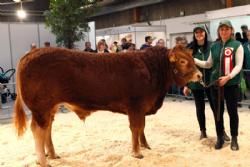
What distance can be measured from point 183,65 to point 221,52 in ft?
1.54

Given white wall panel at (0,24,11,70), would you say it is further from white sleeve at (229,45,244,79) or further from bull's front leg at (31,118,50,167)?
white sleeve at (229,45,244,79)

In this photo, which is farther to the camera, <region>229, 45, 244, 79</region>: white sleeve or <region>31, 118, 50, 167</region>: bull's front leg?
<region>229, 45, 244, 79</region>: white sleeve

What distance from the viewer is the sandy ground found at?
12.6 feet

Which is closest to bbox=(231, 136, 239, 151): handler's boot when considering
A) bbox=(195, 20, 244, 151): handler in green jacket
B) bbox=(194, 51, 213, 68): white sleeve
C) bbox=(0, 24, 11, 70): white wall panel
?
bbox=(195, 20, 244, 151): handler in green jacket

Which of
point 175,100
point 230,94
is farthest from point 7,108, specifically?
point 230,94

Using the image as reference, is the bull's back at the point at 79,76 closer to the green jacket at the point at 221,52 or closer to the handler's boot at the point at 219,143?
the green jacket at the point at 221,52

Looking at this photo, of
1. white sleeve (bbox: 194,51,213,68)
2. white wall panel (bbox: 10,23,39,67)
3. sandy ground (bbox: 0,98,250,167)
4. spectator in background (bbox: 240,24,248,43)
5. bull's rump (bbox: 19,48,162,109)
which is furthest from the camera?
white wall panel (bbox: 10,23,39,67)

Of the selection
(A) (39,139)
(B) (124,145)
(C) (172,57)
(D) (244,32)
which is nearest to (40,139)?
(A) (39,139)

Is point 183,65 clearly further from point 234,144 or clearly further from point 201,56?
point 234,144

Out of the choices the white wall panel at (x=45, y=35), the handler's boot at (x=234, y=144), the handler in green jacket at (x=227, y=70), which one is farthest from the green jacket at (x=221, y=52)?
the white wall panel at (x=45, y=35)

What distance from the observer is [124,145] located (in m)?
4.49

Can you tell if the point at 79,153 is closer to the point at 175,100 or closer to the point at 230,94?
the point at 230,94

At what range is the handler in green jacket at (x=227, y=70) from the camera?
3959 mm

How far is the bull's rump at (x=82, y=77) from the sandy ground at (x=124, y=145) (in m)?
0.69
